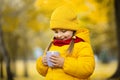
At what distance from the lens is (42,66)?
385 centimetres

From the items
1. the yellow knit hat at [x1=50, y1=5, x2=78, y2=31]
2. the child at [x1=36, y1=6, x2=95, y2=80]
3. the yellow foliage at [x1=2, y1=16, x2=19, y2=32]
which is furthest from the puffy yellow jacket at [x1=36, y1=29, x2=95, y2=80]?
the yellow foliage at [x1=2, y1=16, x2=19, y2=32]

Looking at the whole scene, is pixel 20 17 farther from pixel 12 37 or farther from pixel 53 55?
pixel 53 55

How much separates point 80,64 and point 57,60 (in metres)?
0.20

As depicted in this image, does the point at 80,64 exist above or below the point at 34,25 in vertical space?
above

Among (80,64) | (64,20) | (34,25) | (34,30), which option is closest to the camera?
(80,64)

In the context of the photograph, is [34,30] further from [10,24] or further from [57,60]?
[57,60]

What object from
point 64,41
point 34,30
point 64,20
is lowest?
point 34,30

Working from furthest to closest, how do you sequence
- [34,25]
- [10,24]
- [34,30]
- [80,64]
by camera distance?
[34,30], [34,25], [10,24], [80,64]

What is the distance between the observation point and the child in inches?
142

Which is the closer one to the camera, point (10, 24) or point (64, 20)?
point (64, 20)

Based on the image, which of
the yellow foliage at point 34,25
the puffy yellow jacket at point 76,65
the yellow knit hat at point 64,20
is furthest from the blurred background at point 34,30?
the puffy yellow jacket at point 76,65

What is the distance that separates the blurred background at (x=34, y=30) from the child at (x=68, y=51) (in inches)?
207

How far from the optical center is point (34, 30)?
1505 cm

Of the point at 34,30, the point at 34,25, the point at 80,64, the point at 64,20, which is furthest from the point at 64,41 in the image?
the point at 34,30
